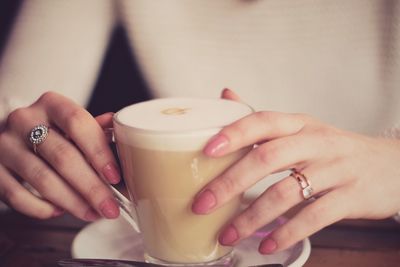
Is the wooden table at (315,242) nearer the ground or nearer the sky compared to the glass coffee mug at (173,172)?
nearer the ground

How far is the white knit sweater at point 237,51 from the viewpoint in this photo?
3.59 feet

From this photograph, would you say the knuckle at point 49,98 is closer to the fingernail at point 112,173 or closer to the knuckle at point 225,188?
the fingernail at point 112,173

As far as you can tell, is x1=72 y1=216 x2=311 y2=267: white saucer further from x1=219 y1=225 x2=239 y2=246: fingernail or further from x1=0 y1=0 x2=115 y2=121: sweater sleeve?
x1=0 y1=0 x2=115 y2=121: sweater sleeve

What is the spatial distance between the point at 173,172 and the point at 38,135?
9.3 inches

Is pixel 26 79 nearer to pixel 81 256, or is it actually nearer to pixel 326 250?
pixel 81 256

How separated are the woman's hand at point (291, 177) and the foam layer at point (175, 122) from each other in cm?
2

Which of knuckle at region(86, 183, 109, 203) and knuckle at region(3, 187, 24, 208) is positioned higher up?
knuckle at region(86, 183, 109, 203)

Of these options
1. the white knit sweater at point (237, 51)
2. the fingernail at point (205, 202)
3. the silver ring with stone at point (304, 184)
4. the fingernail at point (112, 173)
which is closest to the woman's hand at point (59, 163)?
the fingernail at point (112, 173)

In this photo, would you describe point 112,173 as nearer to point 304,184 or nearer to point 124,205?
point 124,205

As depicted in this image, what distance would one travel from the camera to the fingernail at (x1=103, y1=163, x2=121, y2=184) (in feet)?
1.96

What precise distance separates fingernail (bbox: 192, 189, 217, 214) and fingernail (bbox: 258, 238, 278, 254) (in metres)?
0.09

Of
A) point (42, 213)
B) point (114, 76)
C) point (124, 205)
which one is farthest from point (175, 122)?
point (114, 76)

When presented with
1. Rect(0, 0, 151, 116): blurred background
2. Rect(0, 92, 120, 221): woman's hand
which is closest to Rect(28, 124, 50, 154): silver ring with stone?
Rect(0, 92, 120, 221): woman's hand

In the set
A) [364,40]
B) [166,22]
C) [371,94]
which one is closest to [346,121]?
[371,94]
